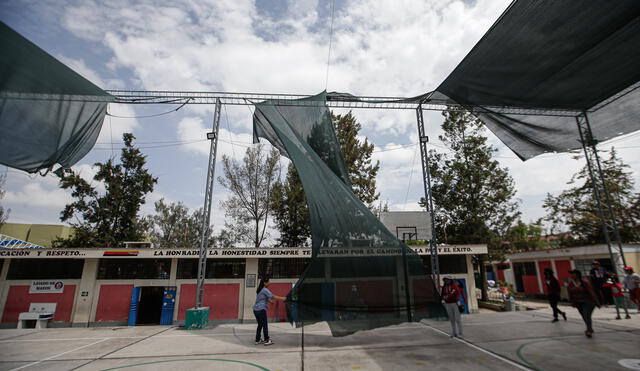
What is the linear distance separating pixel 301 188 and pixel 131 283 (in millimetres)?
11956

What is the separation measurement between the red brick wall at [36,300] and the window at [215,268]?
4.78 metres

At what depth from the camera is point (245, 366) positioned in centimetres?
598

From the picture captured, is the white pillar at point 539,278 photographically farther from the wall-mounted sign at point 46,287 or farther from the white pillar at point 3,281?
the white pillar at point 3,281

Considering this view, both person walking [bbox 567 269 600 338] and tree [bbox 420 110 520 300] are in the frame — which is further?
tree [bbox 420 110 520 300]

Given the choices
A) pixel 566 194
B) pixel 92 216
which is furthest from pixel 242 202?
pixel 566 194

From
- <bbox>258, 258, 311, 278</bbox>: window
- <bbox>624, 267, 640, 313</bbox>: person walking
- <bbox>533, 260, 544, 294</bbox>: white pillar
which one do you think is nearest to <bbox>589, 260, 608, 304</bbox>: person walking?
<bbox>624, 267, 640, 313</bbox>: person walking

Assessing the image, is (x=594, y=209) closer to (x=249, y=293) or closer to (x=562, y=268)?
(x=562, y=268)

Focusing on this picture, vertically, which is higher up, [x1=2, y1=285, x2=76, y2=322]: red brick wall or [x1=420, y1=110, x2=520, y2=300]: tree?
[x1=420, y1=110, x2=520, y2=300]: tree

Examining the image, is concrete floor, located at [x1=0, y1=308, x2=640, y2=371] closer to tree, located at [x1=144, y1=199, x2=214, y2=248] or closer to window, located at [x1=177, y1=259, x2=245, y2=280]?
window, located at [x1=177, y1=259, x2=245, y2=280]

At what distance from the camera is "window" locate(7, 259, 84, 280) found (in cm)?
1334

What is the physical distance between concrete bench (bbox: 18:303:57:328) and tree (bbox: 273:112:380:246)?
43.5ft

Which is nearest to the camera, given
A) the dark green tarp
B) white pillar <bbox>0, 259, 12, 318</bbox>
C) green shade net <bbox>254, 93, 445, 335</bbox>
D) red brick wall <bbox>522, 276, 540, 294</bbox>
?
the dark green tarp

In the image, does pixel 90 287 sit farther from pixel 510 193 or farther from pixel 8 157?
pixel 510 193

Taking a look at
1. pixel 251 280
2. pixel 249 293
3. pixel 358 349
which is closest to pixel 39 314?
pixel 249 293
